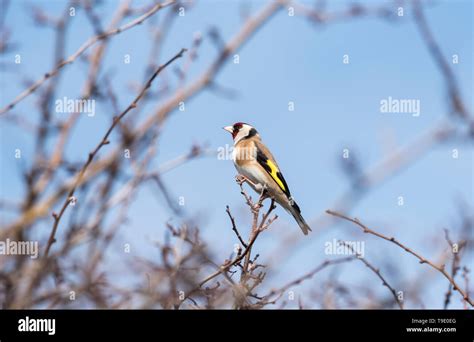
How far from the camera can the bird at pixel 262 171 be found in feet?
20.4

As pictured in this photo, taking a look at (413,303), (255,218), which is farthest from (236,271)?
(413,303)

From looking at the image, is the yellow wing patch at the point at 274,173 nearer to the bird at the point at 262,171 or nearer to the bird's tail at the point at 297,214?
the bird at the point at 262,171

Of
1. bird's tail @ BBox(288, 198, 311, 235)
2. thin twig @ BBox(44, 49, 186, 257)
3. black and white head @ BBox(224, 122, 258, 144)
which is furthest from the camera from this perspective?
black and white head @ BBox(224, 122, 258, 144)

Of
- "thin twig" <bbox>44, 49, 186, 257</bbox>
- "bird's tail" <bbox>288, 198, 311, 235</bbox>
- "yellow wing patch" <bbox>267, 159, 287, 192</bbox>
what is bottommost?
"thin twig" <bbox>44, 49, 186, 257</bbox>

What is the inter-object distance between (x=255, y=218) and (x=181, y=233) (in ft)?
1.35

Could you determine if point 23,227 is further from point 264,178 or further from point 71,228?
point 264,178

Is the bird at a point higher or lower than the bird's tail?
higher

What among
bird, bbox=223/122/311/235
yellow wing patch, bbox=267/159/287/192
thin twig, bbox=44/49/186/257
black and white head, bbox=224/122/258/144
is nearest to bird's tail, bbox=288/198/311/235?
bird, bbox=223/122/311/235

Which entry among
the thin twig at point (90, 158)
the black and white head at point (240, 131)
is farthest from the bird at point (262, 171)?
the thin twig at point (90, 158)

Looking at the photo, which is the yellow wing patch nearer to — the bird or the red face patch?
the bird

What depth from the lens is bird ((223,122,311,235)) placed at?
6.23 m
